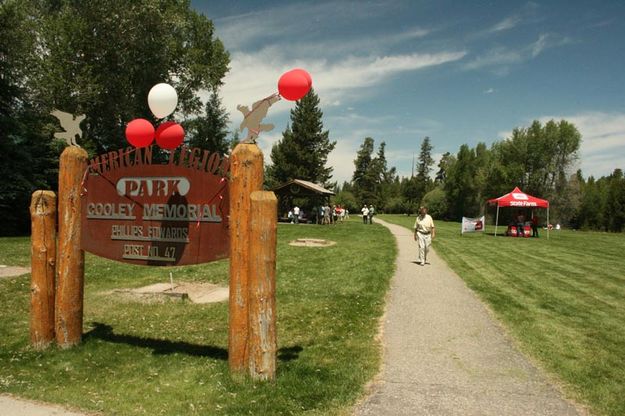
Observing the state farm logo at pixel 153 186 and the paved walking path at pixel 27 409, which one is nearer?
the paved walking path at pixel 27 409

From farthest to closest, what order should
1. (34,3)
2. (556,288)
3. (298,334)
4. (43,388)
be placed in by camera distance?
(34,3) < (556,288) < (298,334) < (43,388)

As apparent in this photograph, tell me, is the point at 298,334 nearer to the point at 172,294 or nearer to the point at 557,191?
the point at 172,294

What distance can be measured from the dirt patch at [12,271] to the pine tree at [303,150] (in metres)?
44.1

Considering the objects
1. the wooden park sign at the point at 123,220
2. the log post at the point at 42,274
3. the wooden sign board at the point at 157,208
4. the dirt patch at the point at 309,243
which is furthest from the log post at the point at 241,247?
Result: the dirt patch at the point at 309,243

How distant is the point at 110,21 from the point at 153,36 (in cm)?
258

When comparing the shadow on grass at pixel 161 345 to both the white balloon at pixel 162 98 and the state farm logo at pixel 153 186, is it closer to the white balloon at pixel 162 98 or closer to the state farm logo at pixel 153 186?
the state farm logo at pixel 153 186

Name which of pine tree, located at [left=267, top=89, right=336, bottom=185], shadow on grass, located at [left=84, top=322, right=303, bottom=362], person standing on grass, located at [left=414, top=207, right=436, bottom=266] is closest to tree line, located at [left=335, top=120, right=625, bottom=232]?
pine tree, located at [left=267, top=89, right=336, bottom=185]

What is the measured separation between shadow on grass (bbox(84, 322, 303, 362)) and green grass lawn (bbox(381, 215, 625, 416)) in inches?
124

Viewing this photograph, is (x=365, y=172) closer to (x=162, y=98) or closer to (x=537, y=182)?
(x=537, y=182)

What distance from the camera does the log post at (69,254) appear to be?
5508 mm

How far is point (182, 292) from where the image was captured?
341 inches

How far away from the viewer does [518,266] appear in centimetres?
1424

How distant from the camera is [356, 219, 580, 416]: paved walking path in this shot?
4113 mm

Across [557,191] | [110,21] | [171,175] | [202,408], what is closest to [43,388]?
[202,408]
